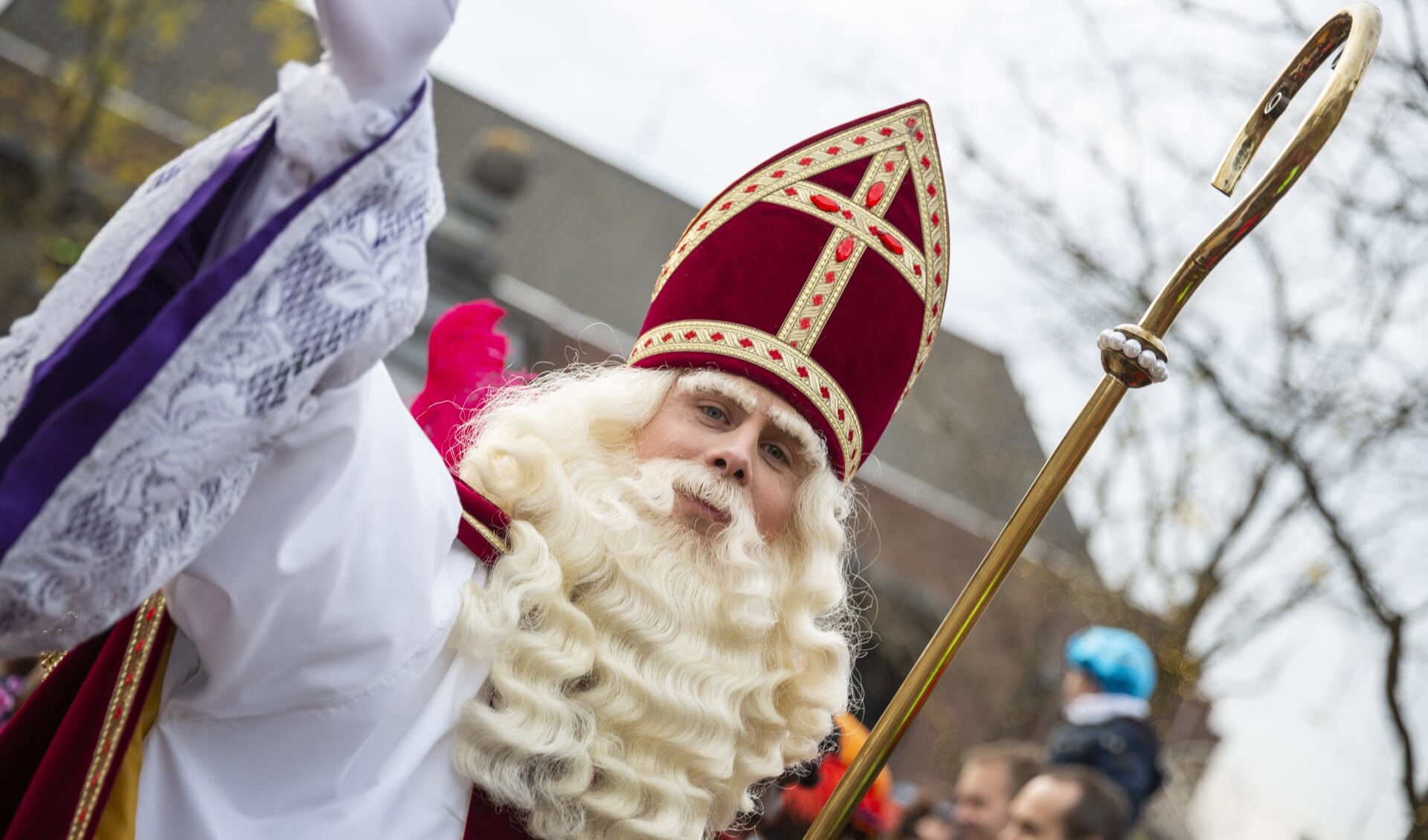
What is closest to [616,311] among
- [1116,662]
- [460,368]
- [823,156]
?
[1116,662]

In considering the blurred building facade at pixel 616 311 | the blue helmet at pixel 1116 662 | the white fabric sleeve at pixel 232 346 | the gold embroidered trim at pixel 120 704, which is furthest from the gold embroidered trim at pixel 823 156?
the blurred building facade at pixel 616 311

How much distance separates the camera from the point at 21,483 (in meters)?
1.41

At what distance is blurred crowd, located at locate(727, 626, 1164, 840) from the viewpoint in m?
3.75

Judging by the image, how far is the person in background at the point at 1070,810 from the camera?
3699 millimetres

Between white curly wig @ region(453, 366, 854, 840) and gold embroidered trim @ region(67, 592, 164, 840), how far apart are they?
0.46m

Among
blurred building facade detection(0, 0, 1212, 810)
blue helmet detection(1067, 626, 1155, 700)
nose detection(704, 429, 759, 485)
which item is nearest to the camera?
nose detection(704, 429, 759, 485)

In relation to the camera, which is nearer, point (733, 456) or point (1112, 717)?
point (733, 456)

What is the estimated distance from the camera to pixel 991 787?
14.7ft

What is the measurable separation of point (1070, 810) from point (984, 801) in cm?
77

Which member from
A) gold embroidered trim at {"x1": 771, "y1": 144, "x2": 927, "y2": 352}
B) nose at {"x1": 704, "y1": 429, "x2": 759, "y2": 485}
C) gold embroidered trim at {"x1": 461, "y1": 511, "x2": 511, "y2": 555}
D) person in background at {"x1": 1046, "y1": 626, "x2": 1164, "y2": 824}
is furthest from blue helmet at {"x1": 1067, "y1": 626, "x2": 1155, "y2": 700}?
gold embroidered trim at {"x1": 461, "y1": 511, "x2": 511, "y2": 555}

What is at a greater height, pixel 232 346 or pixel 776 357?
pixel 776 357

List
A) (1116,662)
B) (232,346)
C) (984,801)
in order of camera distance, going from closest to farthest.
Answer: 1. (232,346)
2. (984,801)
3. (1116,662)

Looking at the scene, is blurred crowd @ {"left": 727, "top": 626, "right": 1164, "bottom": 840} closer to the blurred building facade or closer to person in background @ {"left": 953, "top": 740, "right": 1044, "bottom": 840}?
person in background @ {"left": 953, "top": 740, "right": 1044, "bottom": 840}

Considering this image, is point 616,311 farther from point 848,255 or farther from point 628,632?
point 628,632
